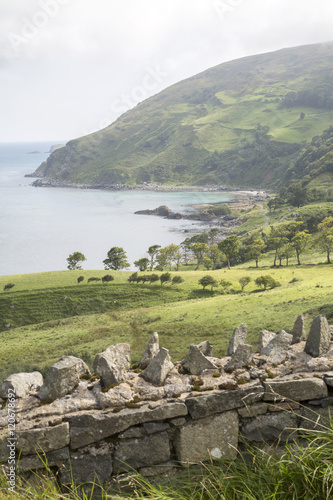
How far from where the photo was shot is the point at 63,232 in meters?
172

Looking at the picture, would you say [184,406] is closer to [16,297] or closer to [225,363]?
[225,363]

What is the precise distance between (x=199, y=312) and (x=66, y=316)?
23.6m

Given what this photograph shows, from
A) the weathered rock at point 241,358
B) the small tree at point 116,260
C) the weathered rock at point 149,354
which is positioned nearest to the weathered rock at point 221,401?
the weathered rock at point 241,358

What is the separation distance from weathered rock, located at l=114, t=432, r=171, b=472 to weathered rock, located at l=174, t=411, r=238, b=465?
26cm

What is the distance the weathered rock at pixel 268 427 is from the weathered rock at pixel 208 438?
29 centimetres

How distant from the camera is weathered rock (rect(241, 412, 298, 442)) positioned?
7.28m

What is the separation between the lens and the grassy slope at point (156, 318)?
37031 millimetres

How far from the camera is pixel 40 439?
21.5 feet

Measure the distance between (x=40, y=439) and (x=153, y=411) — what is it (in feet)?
6.59

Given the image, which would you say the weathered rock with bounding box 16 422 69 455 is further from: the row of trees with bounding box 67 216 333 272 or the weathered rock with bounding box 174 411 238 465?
the row of trees with bounding box 67 216 333 272

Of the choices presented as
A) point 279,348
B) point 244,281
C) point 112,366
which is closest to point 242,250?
point 244,281

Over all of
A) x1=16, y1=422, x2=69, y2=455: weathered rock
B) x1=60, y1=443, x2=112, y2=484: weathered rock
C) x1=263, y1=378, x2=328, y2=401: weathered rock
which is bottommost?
x1=60, y1=443, x2=112, y2=484: weathered rock

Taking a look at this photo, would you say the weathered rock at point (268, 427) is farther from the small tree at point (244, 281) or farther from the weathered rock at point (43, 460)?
the small tree at point (244, 281)

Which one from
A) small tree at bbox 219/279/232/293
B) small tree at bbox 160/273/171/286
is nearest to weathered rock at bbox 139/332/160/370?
small tree at bbox 219/279/232/293
